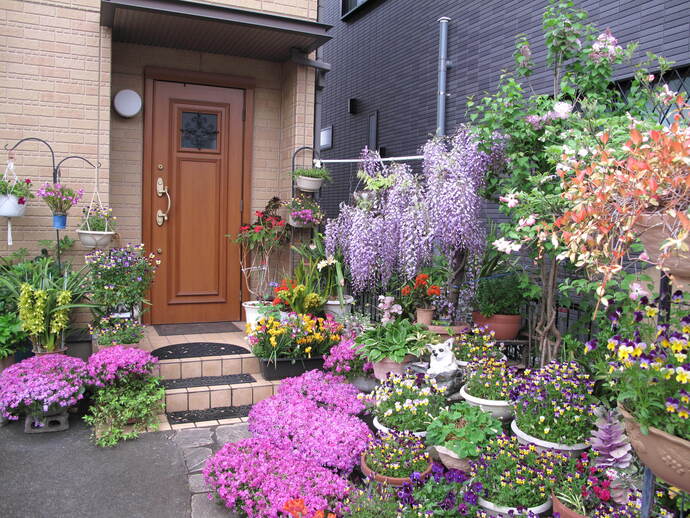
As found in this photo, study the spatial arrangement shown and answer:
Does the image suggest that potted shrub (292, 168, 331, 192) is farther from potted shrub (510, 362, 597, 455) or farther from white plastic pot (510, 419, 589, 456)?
white plastic pot (510, 419, 589, 456)

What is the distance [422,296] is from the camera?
189 inches

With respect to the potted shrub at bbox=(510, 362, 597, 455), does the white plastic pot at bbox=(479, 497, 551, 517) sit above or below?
below

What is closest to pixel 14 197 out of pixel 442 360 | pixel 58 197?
pixel 58 197

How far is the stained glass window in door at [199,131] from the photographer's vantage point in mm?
6133

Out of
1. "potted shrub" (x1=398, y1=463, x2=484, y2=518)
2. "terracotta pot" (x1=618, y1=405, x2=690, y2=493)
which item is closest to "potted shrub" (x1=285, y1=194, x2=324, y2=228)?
"potted shrub" (x1=398, y1=463, x2=484, y2=518)

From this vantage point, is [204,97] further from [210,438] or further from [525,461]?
[525,461]

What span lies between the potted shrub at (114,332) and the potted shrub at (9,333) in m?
0.53

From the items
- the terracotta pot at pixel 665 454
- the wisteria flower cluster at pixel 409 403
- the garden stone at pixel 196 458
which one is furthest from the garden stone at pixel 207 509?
the terracotta pot at pixel 665 454

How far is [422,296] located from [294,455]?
1.84 m

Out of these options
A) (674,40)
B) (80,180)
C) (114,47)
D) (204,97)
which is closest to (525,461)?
(674,40)

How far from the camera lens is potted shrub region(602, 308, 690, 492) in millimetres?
1811

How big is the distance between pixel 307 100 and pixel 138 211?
2.05m

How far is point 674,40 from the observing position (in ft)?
15.6

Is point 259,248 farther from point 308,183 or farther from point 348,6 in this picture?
point 348,6
